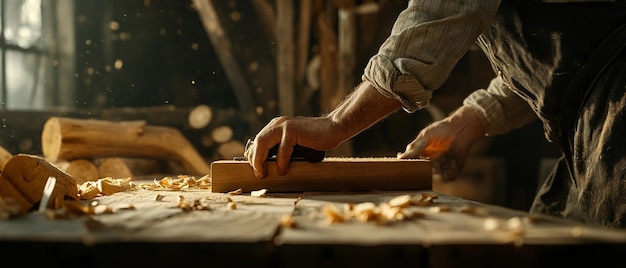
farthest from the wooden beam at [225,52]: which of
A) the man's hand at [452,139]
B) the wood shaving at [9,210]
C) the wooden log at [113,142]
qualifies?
the wood shaving at [9,210]

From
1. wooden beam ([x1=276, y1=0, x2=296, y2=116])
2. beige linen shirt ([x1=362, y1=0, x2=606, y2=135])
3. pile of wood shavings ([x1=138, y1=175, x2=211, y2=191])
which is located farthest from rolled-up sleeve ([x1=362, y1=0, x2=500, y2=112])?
wooden beam ([x1=276, y1=0, x2=296, y2=116])

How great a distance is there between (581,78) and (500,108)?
789mm

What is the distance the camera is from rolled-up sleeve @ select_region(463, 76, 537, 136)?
9.41 ft

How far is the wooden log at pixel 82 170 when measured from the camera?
13.8ft

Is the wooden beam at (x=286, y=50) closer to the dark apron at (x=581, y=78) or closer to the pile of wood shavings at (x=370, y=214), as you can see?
the dark apron at (x=581, y=78)

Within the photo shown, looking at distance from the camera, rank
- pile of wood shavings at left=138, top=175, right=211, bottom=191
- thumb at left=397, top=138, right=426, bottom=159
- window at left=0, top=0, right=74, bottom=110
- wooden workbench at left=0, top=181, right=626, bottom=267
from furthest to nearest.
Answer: window at left=0, top=0, right=74, bottom=110 < thumb at left=397, top=138, right=426, bottom=159 < pile of wood shavings at left=138, top=175, right=211, bottom=191 < wooden workbench at left=0, top=181, right=626, bottom=267

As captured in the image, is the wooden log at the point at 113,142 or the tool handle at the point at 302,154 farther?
the wooden log at the point at 113,142

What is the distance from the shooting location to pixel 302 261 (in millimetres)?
1074

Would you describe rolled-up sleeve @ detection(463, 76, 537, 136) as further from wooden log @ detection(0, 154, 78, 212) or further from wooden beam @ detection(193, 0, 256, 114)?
wooden beam @ detection(193, 0, 256, 114)

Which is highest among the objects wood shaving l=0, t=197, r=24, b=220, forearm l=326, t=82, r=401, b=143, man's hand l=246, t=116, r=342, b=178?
forearm l=326, t=82, r=401, b=143

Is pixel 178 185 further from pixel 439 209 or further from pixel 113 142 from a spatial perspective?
pixel 113 142

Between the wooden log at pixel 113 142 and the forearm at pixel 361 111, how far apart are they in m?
2.75

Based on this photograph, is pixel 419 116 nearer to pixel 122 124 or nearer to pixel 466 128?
pixel 122 124

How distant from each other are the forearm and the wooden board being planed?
0.57 ft
